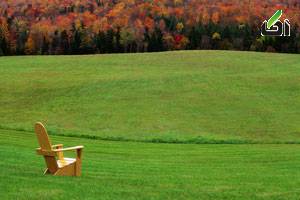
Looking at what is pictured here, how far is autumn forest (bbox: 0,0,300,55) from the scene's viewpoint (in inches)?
3937

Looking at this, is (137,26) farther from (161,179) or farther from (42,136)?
(42,136)

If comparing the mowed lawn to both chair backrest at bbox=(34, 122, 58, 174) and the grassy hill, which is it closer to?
chair backrest at bbox=(34, 122, 58, 174)

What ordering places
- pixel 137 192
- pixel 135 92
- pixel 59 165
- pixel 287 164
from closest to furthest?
pixel 137 192 → pixel 59 165 → pixel 287 164 → pixel 135 92

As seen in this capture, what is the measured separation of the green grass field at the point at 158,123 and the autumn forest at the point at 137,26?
30359mm

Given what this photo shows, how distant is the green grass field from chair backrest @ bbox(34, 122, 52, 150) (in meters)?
0.70

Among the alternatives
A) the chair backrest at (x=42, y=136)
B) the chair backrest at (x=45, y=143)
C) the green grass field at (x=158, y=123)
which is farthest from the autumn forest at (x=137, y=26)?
the chair backrest at (x=42, y=136)

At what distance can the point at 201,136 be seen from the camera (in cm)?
3192

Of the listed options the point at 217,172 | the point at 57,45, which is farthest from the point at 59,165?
the point at 57,45

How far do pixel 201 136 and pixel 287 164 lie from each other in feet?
47.0

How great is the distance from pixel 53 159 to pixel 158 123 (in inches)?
945

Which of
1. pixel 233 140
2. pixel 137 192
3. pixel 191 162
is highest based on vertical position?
pixel 137 192

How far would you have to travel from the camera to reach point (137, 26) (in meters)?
110

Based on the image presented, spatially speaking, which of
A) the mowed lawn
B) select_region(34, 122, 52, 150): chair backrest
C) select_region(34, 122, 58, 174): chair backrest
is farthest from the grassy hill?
select_region(34, 122, 52, 150): chair backrest

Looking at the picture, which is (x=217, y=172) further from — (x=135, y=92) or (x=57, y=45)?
(x=57, y=45)
